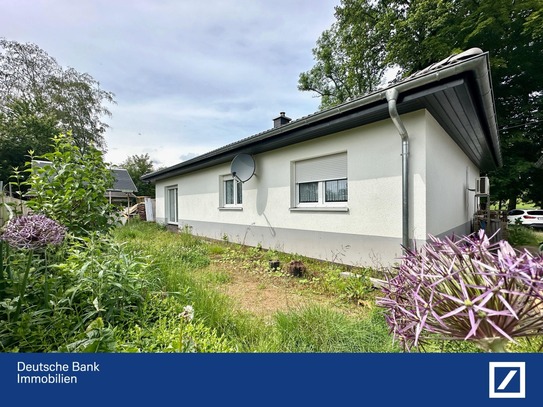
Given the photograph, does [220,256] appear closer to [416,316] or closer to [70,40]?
[70,40]

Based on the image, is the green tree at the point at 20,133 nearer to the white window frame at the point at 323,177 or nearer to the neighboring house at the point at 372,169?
the neighboring house at the point at 372,169

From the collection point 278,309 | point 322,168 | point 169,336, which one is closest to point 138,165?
point 322,168

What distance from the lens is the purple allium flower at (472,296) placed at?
96cm

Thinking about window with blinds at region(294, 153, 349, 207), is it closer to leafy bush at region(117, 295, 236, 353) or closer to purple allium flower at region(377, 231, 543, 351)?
leafy bush at region(117, 295, 236, 353)

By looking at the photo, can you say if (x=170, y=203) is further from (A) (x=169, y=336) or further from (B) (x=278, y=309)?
(A) (x=169, y=336)

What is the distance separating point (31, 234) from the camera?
1892 mm

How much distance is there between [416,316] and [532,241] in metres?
12.3

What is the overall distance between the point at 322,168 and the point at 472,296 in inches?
192

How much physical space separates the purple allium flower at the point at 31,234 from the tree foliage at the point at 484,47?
16.3 m

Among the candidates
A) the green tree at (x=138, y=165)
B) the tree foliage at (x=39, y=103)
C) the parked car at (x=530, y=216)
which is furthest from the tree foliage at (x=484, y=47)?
the green tree at (x=138, y=165)

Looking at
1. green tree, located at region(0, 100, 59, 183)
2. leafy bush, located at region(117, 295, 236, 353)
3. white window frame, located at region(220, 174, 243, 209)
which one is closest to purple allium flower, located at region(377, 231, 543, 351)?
leafy bush, located at region(117, 295, 236, 353)

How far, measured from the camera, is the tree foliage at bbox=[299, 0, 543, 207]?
12.2 meters

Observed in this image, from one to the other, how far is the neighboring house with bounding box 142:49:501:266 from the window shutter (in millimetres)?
23
